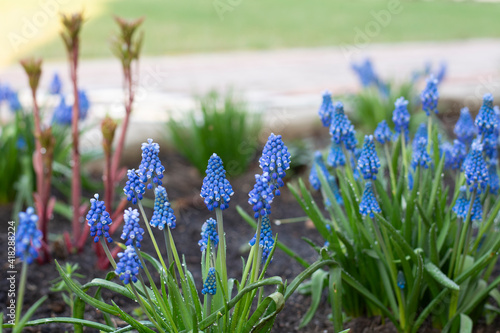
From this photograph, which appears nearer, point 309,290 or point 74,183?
point 309,290

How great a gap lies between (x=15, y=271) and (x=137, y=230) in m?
1.44

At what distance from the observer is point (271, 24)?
15195 millimetres

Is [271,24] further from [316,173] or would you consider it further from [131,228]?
[131,228]

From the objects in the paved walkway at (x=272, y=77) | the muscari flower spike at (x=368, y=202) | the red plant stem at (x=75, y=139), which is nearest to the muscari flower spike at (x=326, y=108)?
the muscari flower spike at (x=368, y=202)

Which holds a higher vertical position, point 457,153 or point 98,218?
point 457,153

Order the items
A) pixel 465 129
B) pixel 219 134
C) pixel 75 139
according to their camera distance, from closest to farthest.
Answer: pixel 465 129 < pixel 75 139 < pixel 219 134

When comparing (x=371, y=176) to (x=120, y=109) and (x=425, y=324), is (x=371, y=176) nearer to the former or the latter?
(x=425, y=324)

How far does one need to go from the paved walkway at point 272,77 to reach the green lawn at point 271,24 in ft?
4.32

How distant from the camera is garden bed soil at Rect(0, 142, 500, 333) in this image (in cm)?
241

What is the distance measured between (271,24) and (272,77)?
716 centimetres

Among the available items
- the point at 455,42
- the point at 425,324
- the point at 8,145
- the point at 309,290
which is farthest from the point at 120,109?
the point at 455,42

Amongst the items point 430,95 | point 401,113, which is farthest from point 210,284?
point 430,95

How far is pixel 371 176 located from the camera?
6.47ft

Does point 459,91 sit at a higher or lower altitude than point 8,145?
higher
